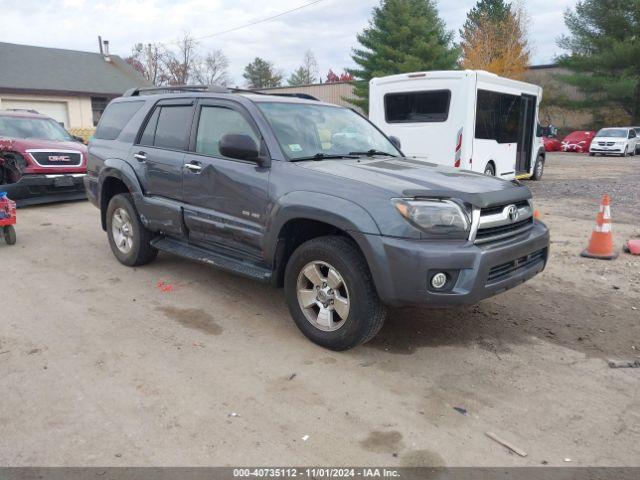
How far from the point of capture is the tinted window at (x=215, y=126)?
186 inches

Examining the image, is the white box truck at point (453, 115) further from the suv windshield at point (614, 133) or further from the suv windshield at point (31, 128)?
the suv windshield at point (614, 133)

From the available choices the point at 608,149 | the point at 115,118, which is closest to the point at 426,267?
the point at 115,118

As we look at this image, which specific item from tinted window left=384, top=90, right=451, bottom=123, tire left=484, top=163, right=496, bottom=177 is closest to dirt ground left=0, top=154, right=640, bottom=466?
tinted window left=384, top=90, right=451, bottom=123

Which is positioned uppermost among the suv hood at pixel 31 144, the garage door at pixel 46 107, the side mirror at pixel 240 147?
the garage door at pixel 46 107

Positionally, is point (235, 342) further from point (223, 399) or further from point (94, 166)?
point (94, 166)

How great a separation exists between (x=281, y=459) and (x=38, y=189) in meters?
9.37

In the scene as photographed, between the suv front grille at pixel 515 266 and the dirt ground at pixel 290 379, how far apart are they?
0.63m

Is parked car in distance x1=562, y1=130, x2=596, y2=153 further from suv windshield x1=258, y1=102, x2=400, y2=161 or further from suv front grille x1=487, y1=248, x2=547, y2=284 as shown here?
suv front grille x1=487, y1=248, x2=547, y2=284

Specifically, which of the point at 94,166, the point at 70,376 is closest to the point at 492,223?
the point at 70,376

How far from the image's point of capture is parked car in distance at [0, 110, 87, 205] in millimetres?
10062

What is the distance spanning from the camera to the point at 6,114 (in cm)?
1130

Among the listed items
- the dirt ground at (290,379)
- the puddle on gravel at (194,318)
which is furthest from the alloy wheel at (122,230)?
Answer: the puddle on gravel at (194,318)

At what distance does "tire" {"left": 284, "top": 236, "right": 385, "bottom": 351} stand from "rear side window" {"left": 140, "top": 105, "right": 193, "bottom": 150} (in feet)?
6.46

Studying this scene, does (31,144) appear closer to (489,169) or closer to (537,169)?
(489,169)
